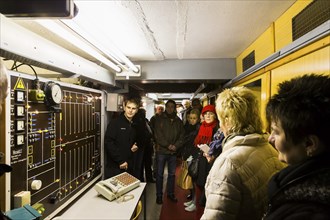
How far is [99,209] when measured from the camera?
1.91 metres

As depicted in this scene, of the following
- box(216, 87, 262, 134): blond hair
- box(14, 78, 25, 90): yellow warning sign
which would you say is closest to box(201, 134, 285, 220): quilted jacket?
box(216, 87, 262, 134): blond hair

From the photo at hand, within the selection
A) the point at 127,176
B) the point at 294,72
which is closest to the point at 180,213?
the point at 127,176

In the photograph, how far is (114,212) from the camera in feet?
6.06

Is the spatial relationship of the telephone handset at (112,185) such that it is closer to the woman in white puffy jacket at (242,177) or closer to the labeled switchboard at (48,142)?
the labeled switchboard at (48,142)

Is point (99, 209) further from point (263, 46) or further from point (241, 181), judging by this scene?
point (263, 46)

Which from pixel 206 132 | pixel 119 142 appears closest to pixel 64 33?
pixel 119 142

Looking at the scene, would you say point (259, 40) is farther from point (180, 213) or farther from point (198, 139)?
point (180, 213)

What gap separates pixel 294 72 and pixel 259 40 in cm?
94

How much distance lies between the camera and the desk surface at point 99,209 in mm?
1794

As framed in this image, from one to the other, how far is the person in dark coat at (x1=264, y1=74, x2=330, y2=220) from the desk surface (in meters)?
1.39

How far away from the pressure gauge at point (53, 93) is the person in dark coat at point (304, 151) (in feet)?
5.36

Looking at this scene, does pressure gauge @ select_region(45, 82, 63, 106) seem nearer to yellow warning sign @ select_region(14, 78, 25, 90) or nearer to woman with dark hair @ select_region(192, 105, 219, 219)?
yellow warning sign @ select_region(14, 78, 25, 90)

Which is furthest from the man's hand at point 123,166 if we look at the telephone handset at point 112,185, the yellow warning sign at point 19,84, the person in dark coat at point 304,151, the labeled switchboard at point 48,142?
the person in dark coat at point 304,151

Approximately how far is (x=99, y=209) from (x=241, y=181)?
132cm
